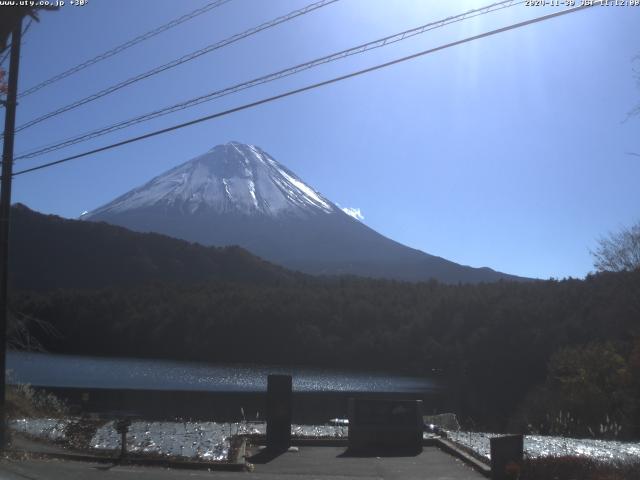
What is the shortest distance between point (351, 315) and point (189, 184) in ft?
373

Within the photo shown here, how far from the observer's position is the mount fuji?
16000 centimetres

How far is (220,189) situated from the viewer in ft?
596

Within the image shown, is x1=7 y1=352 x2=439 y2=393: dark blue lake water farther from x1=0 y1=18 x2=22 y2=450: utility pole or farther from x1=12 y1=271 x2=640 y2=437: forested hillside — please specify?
x1=0 y1=18 x2=22 y2=450: utility pole

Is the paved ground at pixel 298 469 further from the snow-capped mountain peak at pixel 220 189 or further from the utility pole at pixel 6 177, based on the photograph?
the snow-capped mountain peak at pixel 220 189

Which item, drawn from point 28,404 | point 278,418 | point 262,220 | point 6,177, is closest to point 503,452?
point 278,418

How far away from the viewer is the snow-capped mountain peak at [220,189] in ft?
577

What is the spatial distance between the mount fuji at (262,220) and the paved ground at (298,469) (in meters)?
137

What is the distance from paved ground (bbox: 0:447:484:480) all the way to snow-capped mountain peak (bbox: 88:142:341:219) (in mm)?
157332

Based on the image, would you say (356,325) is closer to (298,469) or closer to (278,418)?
(278,418)

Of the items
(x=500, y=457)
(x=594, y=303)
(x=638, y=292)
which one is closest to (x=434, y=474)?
(x=500, y=457)

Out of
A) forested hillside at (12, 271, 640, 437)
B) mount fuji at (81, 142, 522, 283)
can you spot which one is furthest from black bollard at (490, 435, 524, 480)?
mount fuji at (81, 142, 522, 283)

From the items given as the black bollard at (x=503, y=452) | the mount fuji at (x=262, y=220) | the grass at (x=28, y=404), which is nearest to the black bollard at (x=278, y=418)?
the black bollard at (x=503, y=452)

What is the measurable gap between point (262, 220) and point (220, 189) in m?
12.8

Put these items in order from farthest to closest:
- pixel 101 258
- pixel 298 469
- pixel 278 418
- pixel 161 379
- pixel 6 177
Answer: pixel 101 258 → pixel 161 379 → pixel 6 177 → pixel 278 418 → pixel 298 469
